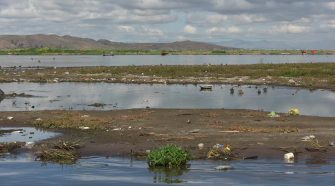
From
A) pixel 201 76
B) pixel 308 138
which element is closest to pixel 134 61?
pixel 201 76

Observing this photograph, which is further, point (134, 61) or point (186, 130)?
point (134, 61)

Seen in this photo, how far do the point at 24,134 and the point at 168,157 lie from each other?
9497 millimetres

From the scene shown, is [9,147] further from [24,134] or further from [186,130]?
[186,130]

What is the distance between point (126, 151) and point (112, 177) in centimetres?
371

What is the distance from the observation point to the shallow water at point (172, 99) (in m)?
35.4

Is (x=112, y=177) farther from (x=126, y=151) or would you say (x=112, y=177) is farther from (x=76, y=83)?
(x=76, y=83)

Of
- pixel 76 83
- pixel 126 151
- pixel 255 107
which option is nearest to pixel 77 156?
pixel 126 151

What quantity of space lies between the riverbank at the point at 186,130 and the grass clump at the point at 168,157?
4.87 feet

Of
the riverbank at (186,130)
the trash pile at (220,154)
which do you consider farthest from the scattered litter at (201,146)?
the trash pile at (220,154)

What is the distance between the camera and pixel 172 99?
4012cm

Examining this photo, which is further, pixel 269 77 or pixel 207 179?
pixel 269 77

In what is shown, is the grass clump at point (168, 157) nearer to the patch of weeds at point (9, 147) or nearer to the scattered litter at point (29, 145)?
the scattered litter at point (29, 145)

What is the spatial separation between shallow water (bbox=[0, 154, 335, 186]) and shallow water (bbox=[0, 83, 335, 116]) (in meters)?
16.3

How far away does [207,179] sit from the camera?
581 inches
